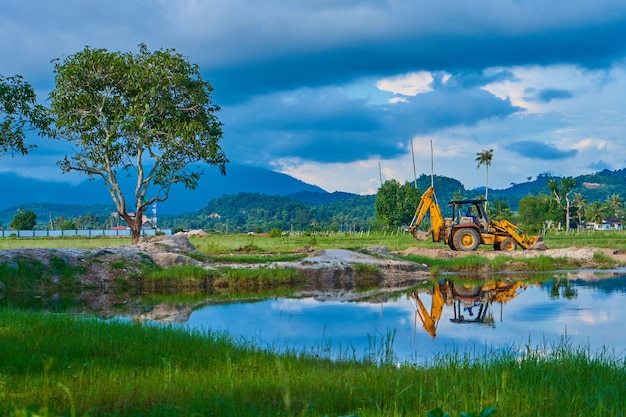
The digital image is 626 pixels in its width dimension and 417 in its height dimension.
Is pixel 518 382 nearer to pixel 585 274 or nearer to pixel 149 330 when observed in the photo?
pixel 149 330

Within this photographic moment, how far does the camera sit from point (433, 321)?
15.9 meters

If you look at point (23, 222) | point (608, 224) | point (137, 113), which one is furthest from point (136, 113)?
point (608, 224)

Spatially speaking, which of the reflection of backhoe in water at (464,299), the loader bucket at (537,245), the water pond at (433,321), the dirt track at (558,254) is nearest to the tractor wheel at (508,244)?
the loader bucket at (537,245)

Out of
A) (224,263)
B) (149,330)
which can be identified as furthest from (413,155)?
(149,330)

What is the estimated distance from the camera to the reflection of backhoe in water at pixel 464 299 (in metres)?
16.2

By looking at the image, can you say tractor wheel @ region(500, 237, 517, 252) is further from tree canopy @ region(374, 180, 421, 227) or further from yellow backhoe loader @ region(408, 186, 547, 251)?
tree canopy @ region(374, 180, 421, 227)

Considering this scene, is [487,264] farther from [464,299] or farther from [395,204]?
[395,204]

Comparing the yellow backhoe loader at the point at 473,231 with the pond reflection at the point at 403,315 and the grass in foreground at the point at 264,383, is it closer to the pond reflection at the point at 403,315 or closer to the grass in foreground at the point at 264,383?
the pond reflection at the point at 403,315

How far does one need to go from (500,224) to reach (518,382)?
29.9 metres

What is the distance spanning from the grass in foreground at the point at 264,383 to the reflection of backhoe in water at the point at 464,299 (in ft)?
18.4

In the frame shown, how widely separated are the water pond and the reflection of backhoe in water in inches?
0.9

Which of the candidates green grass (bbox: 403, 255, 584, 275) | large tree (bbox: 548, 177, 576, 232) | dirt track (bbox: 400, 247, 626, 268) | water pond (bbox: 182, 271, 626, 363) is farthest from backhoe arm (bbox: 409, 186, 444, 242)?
large tree (bbox: 548, 177, 576, 232)

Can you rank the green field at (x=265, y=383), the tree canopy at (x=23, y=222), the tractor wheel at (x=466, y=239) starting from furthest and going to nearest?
the tree canopy at (x=23, y=222) → the tractor wheel at (x=466, y=239) → the green field at (x=265, y=383)

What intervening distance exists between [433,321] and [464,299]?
4.38m
